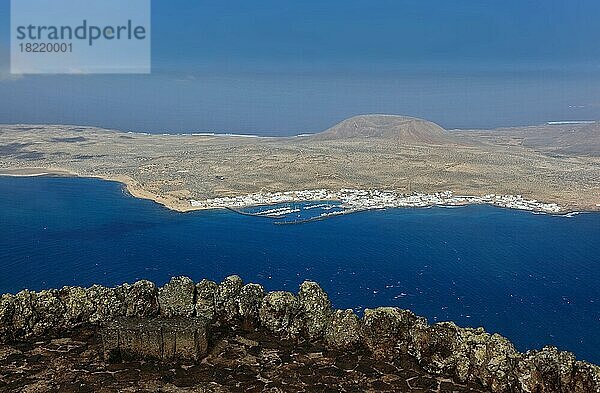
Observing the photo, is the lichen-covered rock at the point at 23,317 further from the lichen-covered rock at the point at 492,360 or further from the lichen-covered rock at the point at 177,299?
the lichen-covered rock at the point at 492,360

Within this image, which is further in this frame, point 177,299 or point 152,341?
point 177,299

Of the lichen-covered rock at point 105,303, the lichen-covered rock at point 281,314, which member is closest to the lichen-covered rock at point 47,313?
the lichen-covered rock at point 105,303

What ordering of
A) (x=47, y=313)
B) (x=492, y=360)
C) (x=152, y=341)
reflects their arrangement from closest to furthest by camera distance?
(x=492, y=360) → (x=152, y=341) → (x=47, y=313)

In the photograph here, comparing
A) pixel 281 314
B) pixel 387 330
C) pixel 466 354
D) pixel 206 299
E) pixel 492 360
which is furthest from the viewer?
pixel 206 299

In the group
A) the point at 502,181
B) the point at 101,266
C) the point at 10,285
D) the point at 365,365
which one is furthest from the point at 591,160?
the point at 365,365

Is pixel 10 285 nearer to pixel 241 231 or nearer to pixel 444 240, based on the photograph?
pixel 241 231

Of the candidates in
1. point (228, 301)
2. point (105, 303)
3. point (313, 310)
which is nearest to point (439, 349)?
point (313, 310)

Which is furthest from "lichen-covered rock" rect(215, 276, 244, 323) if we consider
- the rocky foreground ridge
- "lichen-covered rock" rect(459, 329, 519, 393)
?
"lichen-covered rock" rect(459, 329, 519, 393)

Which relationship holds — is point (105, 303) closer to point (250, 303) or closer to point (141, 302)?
point (141, 302)
